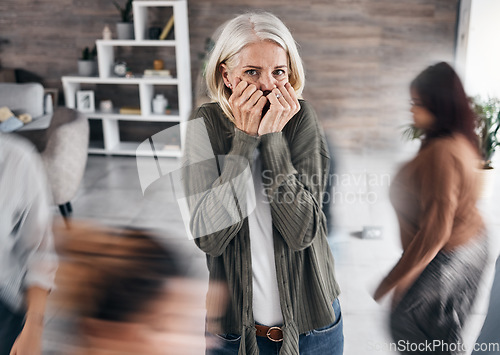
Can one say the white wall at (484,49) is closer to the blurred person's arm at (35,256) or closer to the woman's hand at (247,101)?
the woman's hand at (247,101)

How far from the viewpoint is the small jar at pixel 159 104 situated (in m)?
3.96

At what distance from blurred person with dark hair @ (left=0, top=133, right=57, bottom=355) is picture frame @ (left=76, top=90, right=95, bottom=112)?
3.38 metres

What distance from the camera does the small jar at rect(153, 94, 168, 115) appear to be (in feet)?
13.0

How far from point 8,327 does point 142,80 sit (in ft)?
10.4

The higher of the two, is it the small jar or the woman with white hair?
the woman with white hair

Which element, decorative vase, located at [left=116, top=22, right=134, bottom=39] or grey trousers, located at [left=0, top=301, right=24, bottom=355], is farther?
decorative vase, located at [left=116, top=22, right=134, bottom=39]

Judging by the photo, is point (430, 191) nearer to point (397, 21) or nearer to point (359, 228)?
point (359, 228)

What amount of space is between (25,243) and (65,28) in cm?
380

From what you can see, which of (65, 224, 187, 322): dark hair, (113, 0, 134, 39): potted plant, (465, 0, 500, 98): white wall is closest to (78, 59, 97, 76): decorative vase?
(113, 0, 134, 39): potted plant

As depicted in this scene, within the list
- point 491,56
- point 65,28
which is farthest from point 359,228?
point 65,28

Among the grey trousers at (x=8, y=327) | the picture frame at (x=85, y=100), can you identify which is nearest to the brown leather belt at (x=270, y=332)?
the grey trousers at (x=8, y=327)

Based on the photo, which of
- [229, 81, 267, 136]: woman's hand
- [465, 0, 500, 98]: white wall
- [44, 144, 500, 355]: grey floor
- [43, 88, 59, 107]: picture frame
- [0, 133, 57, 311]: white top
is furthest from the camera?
[43, 88, 59, 107]: picture frame

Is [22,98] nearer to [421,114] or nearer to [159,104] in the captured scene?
[159,104]

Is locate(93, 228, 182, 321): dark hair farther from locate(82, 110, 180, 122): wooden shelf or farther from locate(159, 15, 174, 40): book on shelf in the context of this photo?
locate(159, 15, 174, 40): book on shelf
